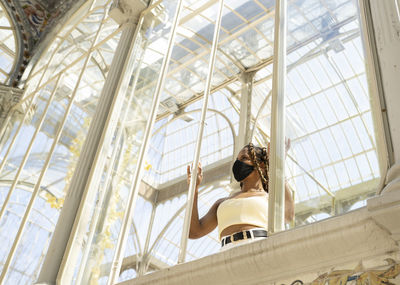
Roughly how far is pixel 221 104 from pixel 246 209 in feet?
44.9

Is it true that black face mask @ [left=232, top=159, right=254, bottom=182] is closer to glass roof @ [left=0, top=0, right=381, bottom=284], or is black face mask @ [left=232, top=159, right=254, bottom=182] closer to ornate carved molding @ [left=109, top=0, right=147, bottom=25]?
glass roof @ [left=0, top=0, right=381, bottom=284]

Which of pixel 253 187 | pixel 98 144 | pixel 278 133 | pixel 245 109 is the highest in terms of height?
pixel 245 109

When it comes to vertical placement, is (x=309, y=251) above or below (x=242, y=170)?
below

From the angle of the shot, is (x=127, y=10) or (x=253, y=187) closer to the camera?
(x=253, y=187)

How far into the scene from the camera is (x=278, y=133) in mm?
2959

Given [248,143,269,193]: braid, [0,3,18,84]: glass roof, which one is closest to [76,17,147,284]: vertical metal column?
[248,143,269,193]: braid

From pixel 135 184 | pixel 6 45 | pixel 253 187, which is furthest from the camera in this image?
pixel 6 45

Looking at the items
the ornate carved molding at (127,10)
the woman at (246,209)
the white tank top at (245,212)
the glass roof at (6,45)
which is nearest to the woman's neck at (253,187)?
the woman at (246,209)

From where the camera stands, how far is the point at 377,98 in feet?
8.11

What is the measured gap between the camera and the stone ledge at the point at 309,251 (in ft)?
6.48

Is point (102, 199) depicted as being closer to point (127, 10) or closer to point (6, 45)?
point (127, 10)

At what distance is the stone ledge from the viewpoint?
1.98 metres

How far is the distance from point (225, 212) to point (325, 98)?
1.02 metres

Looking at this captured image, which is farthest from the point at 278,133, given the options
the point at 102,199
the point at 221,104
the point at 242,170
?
the point at 221,104
